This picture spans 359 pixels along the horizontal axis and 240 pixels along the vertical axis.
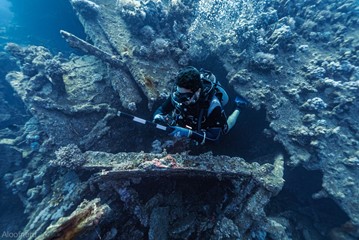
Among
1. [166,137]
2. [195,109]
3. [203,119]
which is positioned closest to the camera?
[195,109]

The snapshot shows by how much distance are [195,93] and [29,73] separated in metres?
7.36

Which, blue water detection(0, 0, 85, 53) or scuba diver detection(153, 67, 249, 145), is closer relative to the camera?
scuba diver detection(153, 67, 249, 145)

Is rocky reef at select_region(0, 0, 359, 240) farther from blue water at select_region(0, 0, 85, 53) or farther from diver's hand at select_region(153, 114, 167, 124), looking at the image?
blue water at select_region(0, 0, 85, 53)

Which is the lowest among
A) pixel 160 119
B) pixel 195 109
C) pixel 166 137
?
pixel 166 137

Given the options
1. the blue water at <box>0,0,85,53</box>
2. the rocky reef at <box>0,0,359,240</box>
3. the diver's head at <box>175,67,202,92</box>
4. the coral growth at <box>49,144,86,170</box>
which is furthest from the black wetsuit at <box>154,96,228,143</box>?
the blue water at <box>0,0,85,53</box>

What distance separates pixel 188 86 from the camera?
10.7ft

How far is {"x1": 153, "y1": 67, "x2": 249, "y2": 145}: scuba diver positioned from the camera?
3.29 m

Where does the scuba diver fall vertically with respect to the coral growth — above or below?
above

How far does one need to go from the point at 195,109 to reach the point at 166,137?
205 cm

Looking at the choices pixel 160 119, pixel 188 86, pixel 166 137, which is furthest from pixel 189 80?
pixel 166 137

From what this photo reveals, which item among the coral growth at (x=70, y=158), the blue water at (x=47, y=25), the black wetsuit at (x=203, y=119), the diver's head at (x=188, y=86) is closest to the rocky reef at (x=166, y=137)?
the coral growth at (x=70, y=158)

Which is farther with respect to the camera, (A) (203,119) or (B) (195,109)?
(A) (203,119)

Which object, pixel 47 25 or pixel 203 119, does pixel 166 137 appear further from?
pixel 47 25

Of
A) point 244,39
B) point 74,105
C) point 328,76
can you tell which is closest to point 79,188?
point 74,105
